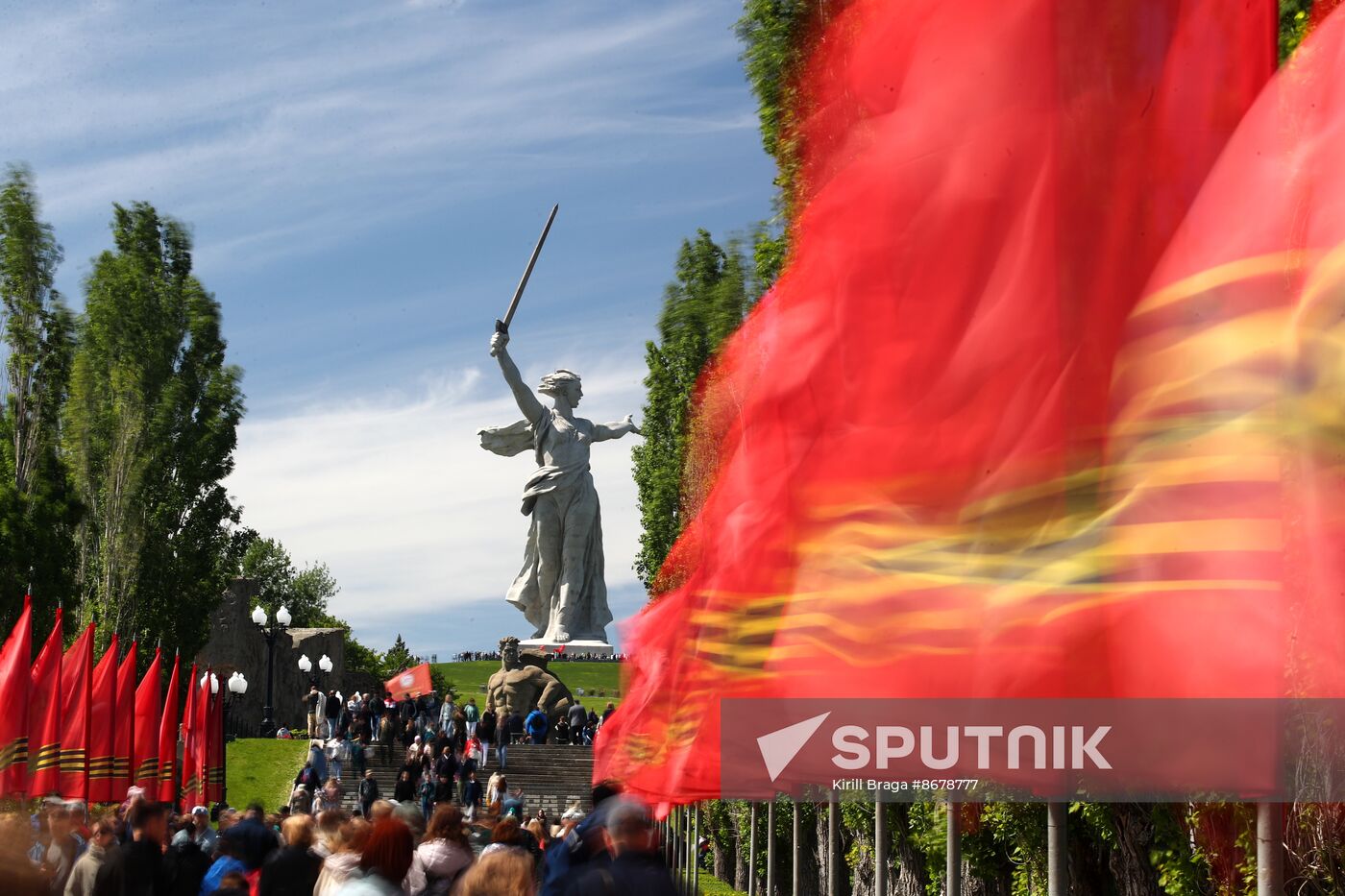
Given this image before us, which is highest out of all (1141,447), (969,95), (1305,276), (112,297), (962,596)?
(112,297)

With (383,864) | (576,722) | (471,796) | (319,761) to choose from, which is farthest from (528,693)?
(383,864)

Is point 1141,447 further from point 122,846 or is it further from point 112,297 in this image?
Result: point 112,297

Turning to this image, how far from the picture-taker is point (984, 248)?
19.5 feet

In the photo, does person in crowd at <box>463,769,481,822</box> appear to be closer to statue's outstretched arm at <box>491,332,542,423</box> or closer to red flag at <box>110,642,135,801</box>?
red flag at <box>110,642,135,801</box>

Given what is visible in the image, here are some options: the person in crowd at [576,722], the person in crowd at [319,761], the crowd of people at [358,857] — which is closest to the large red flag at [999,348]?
the crowd of people at [358,857]

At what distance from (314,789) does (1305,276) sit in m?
23.6

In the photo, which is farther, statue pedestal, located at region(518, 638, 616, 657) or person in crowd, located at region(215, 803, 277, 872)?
statue pedestal, located at region(518, 638, 616, 657)

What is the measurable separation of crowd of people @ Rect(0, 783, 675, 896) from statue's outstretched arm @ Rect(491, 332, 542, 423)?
35021mm

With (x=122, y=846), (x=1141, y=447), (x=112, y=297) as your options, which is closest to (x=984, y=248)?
(x=1141, y=447)

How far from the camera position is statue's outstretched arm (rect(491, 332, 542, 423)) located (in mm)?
47281

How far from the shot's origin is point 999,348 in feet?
19.4

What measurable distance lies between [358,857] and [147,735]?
18.1 metres

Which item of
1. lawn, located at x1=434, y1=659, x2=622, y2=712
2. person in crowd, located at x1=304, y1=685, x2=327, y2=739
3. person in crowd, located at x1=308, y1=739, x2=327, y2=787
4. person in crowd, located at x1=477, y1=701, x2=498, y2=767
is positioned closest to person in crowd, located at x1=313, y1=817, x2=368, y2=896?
lawn, located at x1=434, y1=659, x2=622, y2=712

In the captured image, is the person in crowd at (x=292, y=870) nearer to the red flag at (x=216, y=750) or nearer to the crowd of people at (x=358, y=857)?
the crowd of people at (x=358, y=857)
